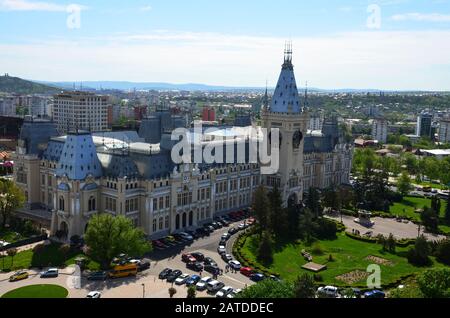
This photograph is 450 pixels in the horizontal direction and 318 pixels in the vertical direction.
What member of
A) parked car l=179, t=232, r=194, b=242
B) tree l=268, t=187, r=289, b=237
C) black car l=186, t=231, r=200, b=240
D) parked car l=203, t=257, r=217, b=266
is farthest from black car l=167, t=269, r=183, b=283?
tree l=268, t=187, r=289, b=237

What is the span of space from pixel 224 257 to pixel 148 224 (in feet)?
53.0

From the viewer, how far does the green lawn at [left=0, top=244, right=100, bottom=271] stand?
253 feet

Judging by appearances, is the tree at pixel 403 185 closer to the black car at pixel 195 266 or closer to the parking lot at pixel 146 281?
the parking lot at pixel 146 281

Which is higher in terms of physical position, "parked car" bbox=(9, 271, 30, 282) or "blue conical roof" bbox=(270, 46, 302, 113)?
"blue conical roof" bbox=(270, 46, 302, 113)

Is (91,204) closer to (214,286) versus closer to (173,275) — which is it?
(173,275)

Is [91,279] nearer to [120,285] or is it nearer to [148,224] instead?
[120,285]

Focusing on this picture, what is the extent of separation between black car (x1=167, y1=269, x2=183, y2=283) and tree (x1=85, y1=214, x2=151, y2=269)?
662 centimetres

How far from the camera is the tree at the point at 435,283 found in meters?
59.5

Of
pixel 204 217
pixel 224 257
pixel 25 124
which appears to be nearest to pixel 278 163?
pixel 204 217

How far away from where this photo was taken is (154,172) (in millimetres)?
Result: 92188

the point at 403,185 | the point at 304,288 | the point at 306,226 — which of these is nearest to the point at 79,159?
the point at 306,226

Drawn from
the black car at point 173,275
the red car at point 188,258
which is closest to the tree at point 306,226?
the red car at point 188,258

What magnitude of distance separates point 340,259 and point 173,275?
31.1 metres

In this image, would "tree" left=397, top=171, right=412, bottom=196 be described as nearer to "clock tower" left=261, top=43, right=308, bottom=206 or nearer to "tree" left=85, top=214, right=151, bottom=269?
"clock tower" left=261, top=43, right=308, bottom=206
